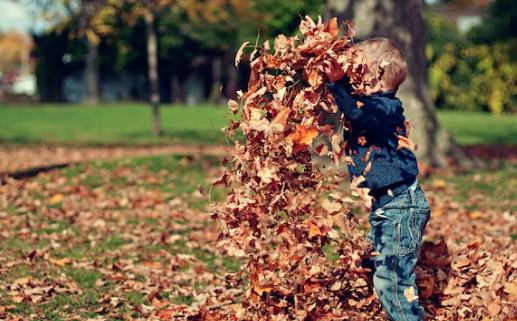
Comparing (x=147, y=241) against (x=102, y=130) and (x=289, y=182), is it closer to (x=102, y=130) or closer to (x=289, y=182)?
(x=289, y=182)

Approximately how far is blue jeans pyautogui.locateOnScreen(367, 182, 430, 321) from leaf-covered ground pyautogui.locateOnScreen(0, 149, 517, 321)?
0.55 meters

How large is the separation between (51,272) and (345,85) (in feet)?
11.0

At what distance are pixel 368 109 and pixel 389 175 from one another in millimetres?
385

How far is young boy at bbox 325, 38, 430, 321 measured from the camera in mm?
3902

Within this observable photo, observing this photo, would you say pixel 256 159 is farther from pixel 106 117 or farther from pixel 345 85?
pixel 106 117

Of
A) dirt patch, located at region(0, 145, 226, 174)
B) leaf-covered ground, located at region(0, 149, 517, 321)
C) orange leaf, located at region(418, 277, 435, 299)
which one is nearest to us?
orange leaf, located at region(418, 277, 435, 299)

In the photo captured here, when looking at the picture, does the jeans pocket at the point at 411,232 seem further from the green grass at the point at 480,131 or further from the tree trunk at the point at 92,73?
the tree trunk at the point at 92,73

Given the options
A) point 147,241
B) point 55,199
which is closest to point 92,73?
point 55,199

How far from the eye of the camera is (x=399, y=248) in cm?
398

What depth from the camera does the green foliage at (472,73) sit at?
108 feet

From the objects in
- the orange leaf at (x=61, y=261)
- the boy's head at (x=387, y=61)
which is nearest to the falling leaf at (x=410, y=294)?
the boy's head at (x=387, y=61)

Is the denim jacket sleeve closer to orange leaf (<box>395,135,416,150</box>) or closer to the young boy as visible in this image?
the young boy

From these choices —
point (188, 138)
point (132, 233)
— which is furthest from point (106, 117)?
point (132, 233)

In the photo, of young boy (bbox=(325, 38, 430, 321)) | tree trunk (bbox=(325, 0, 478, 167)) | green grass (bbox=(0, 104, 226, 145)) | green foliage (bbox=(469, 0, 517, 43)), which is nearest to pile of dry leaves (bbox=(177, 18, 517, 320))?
young boy (bbox=(325, 38, 430, 321))
